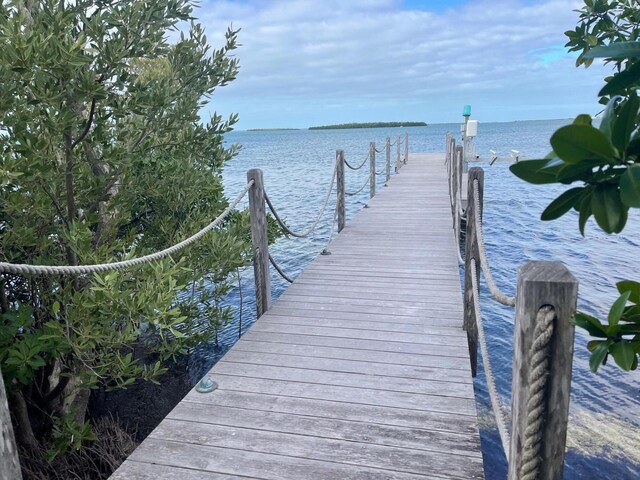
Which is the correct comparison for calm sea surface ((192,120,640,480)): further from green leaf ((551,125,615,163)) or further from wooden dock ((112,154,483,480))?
wooden dock ((112,154,483,480))

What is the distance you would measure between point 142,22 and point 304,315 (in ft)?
9.34

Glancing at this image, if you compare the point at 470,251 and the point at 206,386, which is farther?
the point at 470,251

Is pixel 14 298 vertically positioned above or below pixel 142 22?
below

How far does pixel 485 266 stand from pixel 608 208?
1905 millimetres

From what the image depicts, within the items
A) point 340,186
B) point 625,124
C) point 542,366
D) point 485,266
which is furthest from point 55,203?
point 340,186

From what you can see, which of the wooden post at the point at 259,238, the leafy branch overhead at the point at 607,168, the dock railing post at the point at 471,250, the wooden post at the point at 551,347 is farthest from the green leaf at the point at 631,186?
the wooden post at the point at 259,238

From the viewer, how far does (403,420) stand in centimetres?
280

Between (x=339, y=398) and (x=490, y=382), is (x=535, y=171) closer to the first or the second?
(x=490, y=382)

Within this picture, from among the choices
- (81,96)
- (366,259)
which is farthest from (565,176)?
(366,259)

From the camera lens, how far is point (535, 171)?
926mm

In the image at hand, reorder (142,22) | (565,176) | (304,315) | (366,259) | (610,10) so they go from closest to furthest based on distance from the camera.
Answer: (565,176)
(610,10)
(142,22)
(304,315)
(366,259)

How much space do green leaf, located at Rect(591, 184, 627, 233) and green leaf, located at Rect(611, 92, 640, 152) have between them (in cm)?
10

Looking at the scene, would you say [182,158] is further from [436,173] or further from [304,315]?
[436,173]

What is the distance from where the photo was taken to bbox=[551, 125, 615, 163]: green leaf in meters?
0.81
